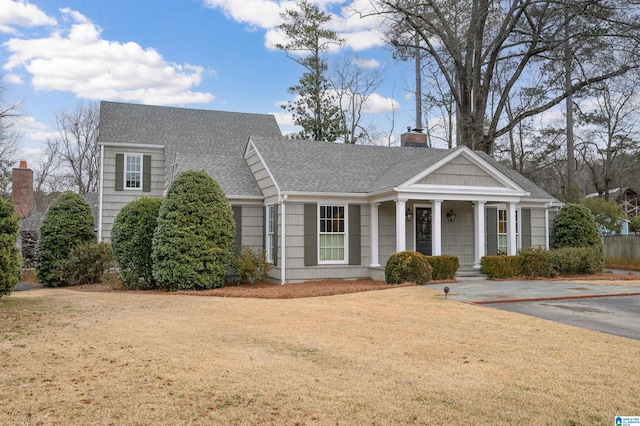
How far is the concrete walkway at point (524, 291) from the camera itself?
11359 mm

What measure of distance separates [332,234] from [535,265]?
641 cm

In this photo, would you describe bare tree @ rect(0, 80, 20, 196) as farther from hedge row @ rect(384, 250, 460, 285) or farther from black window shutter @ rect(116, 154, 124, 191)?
hedge row @ rect(384, 250, 460, 285)

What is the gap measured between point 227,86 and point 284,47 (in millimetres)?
5714

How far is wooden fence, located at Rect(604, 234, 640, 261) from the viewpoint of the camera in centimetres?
2247

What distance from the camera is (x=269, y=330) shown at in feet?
27.0

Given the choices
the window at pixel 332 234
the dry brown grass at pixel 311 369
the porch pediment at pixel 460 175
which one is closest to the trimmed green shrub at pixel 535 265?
the porch pediment at pixel 460 175

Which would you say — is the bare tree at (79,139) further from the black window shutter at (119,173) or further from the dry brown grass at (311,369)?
the dry brown grass at (311,369)

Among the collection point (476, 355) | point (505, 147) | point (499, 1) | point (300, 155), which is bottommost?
point (476, 355)

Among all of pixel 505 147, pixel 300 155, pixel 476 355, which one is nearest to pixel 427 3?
pixel 300 155

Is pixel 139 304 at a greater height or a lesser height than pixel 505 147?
lesser

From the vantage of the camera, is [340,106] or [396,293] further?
[340,106]

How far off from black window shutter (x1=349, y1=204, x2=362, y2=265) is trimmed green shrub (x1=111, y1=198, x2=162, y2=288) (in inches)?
230

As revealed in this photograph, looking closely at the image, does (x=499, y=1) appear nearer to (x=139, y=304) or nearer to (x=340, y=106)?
(x=340, y=106)

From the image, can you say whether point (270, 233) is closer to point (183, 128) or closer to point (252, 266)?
point (252, 266)
